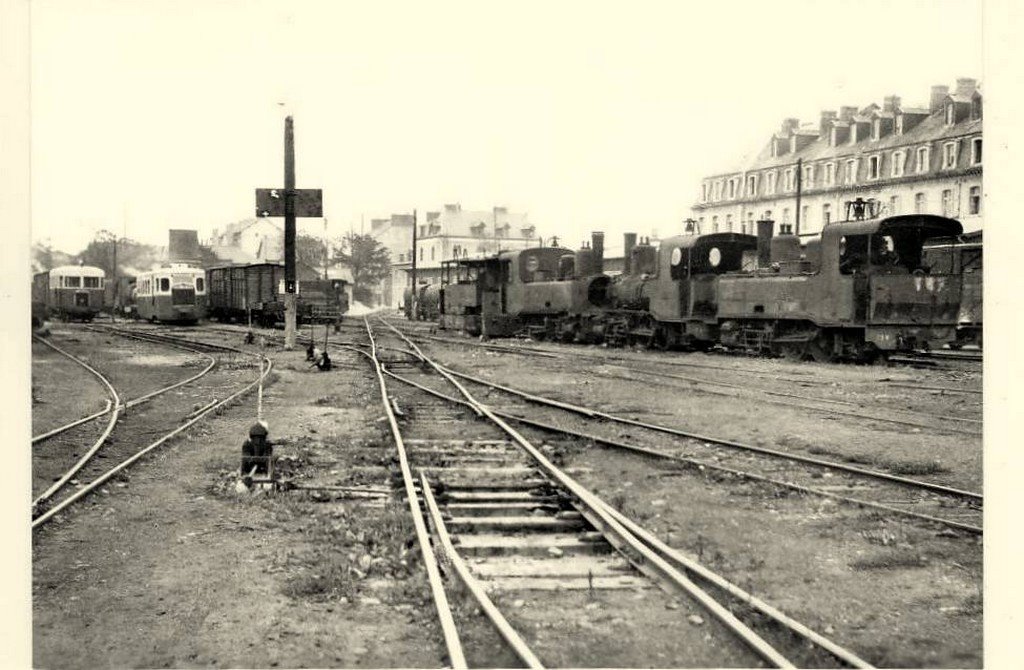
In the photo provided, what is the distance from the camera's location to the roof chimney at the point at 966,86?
20.2ft

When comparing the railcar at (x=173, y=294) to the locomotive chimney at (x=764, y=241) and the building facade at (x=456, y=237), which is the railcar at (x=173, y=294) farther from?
the building facade at (x=456, y=237)

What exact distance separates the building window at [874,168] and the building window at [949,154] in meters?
4.97

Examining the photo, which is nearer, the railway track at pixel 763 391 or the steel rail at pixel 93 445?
the steel rail at pixel 93 445

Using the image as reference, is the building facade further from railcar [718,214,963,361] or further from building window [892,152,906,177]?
building window [892,152,906,177]

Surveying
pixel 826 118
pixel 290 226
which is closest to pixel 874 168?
pixel 826 118

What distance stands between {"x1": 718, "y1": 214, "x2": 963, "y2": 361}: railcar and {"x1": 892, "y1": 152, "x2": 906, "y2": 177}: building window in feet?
3.57

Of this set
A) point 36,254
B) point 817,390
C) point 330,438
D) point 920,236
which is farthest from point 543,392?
point 36,254

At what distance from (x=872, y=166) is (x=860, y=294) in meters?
3.54

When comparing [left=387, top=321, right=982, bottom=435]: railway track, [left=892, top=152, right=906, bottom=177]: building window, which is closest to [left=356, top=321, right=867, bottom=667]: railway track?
[left=387, top=321, right=982, bottom=435]: railway track

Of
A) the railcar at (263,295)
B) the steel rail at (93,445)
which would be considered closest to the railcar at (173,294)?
the railcar at (263,295)

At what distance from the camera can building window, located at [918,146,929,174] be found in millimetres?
13225

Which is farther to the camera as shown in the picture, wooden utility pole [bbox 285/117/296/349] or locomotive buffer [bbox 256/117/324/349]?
wooden utility pole [bbox 285/117/296/349]

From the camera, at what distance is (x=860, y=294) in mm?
16016

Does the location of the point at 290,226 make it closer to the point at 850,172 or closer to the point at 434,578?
the point at 434,578
